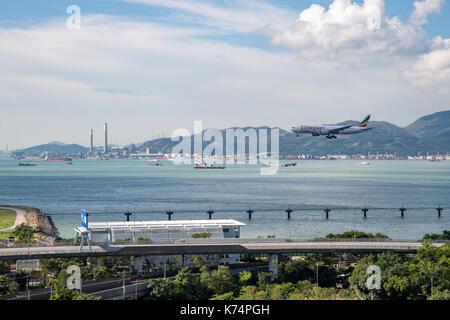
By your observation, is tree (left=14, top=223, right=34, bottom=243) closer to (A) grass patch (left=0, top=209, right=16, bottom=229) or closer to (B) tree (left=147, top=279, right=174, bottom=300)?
(A) grass patch (left=0, top=209, right=16, bottom=229)

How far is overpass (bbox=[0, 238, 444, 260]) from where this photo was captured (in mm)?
42375

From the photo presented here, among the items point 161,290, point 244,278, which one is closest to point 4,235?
point 244,278

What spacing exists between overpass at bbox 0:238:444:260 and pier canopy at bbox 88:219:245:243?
4.30 metres

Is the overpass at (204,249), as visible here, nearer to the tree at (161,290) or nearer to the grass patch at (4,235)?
the tree at (161,290)

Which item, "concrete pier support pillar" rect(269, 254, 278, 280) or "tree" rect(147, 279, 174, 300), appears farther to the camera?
"concrete pier support pillar" rect(269, 254, 278, 280)

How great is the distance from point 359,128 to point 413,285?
61405mm

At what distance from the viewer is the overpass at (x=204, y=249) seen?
42.4 metres

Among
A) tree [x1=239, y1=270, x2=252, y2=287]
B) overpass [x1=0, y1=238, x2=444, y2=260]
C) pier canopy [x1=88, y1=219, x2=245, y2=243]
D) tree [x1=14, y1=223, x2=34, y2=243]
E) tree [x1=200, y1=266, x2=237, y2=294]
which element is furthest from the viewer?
tree [x1=14, y1=223, x2=34, y2=243]

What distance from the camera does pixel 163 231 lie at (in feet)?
172

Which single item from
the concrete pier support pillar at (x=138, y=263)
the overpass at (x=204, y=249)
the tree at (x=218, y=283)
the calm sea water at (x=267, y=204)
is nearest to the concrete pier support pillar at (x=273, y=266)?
the overpass at (x=204, y=249)

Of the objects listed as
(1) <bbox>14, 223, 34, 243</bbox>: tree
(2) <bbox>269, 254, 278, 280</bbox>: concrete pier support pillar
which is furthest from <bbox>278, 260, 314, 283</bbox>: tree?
(1) <bbox>14, 223, 34, 243</bbox>: tree

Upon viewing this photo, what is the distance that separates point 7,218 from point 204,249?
186 ft

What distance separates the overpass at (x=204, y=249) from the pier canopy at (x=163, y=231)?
14.1 feet

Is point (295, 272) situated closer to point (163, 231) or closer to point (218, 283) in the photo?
point (218, 283)
